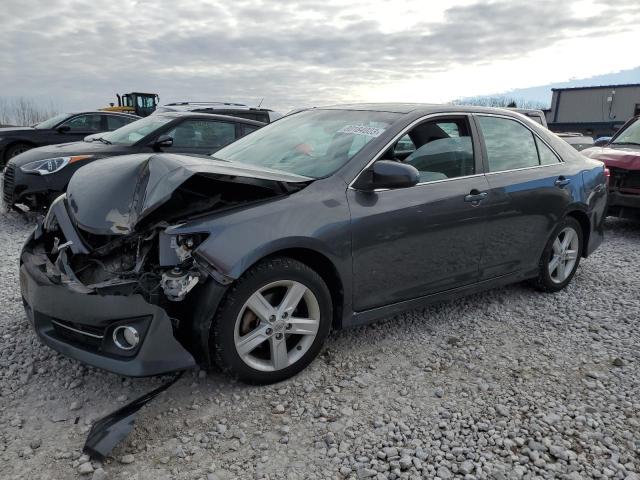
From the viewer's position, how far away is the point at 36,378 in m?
2.96

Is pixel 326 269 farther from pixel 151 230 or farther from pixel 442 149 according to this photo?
pixel 442 149

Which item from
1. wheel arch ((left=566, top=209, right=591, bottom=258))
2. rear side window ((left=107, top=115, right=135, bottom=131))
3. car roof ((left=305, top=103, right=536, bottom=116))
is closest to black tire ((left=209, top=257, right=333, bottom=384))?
car roof ((left=305, top=103, right=536, bottom=116))

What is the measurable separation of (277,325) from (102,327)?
0.90 metres

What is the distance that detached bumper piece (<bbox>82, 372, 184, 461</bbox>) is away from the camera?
7.64ft

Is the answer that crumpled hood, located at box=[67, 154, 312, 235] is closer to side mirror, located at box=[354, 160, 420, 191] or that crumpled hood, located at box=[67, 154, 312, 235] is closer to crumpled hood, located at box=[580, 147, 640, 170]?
side mirror, located at box=[354, 160, 420, 191]

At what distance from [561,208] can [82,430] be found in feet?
12.9

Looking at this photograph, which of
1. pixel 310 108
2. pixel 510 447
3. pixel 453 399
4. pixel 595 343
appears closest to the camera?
pixel 510 447

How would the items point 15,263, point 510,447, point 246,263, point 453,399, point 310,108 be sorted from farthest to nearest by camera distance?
1. point 15,263
2. point 310,108
3. point 453,399
4. point 246,263
5. point 510,447

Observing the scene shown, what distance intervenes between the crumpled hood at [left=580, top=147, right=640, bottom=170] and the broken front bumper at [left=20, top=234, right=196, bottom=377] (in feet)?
21.9

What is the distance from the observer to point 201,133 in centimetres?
765

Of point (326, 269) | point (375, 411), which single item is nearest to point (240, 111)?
point (326, 269)

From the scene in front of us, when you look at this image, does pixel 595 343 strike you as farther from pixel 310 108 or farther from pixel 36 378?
pixel 36 378

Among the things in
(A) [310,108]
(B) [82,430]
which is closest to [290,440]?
(B) [82,430]

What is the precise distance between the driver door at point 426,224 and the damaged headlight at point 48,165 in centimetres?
476
